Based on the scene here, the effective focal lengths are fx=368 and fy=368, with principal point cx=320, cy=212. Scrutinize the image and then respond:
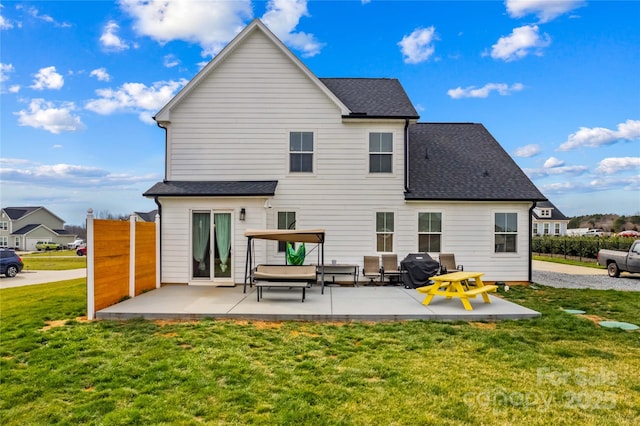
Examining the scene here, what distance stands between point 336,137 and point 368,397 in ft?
32.3

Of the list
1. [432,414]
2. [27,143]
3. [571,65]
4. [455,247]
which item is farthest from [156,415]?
[571,65]

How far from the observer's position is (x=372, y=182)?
1286cm

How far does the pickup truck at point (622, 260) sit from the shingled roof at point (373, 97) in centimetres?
1230

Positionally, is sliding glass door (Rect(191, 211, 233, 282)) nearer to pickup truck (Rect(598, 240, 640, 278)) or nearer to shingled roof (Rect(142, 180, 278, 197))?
shingled roof (Rect(142, 180, 278, 197))

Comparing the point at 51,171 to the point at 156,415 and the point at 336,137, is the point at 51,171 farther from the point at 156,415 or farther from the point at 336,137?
the point at 156,415

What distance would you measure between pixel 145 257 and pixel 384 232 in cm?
769

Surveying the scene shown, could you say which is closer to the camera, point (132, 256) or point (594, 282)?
point (132, 256)

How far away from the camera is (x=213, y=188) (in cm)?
1195

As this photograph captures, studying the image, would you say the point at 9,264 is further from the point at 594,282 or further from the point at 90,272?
the point at 594,282

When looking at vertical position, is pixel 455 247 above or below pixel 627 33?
below

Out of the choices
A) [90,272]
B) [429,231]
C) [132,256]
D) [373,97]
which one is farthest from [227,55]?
[429,231]

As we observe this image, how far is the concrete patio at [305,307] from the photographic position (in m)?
7.92

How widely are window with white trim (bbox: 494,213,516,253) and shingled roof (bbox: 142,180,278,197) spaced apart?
26.0ft

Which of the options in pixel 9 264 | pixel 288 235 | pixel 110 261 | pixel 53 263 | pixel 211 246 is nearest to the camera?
pixel 110 261
